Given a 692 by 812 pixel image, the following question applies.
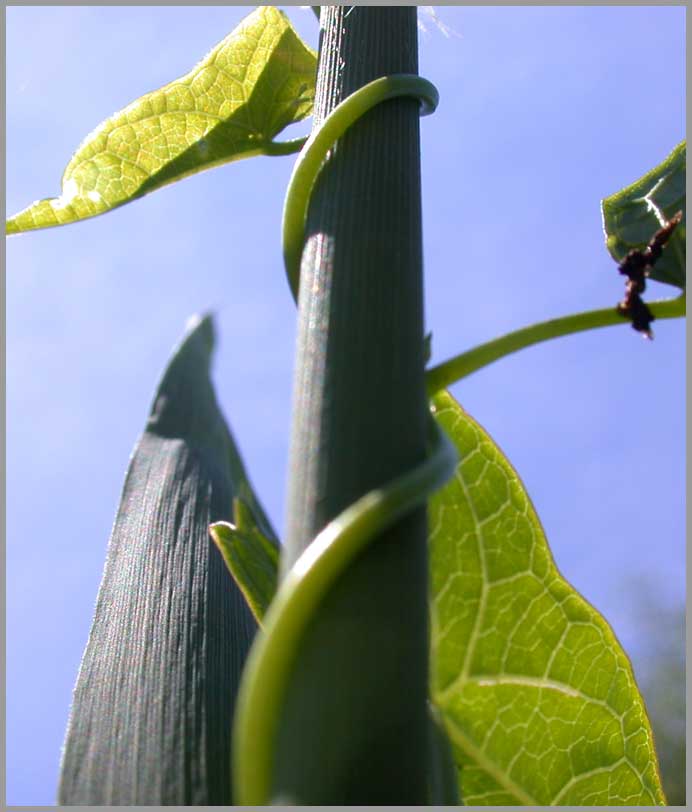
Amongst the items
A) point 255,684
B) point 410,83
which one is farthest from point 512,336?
point 255,684

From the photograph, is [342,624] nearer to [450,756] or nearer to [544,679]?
[450,756]

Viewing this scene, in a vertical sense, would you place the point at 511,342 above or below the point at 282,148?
below

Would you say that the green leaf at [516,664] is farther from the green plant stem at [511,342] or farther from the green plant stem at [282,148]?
the green plant stem at [282,148]

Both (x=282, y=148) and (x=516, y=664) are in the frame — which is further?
(x=282, y=148)

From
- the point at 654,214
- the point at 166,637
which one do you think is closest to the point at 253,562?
the point at 166,637

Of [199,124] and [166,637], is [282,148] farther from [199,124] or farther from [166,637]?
[166,637]

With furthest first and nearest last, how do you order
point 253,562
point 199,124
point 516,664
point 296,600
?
point 199,124, point 516,664, point 253,562, point 296,600
